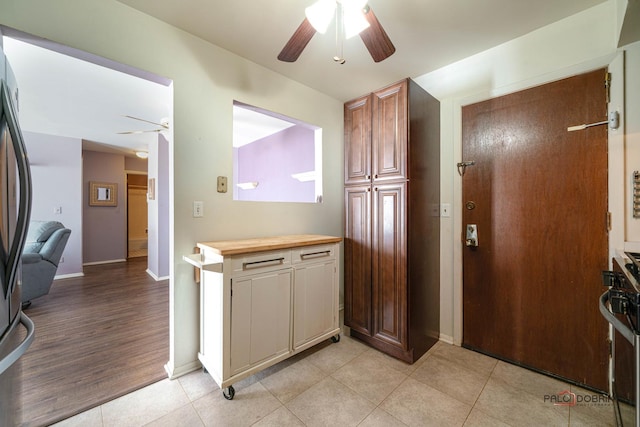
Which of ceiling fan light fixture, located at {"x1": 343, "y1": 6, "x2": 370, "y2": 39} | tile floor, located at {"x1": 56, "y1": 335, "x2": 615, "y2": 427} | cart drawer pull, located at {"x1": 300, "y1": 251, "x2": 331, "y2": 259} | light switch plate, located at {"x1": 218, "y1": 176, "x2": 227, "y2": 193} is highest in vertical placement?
ceiling fan light fixture, located at {"x1": 343, "y1": 6, "x2": 370, "y2": 39}

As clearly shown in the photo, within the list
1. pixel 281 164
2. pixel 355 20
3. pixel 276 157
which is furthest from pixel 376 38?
pixel 276 157

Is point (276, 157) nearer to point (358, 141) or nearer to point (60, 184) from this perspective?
point (358, 141)

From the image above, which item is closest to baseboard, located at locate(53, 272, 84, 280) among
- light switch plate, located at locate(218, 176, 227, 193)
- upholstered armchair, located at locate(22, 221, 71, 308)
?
upholstered armchair, located at locate(22, 221, 71, 308)

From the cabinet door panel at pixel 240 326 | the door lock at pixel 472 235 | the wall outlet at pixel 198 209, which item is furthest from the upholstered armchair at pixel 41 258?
the door lock at pixel 472 235

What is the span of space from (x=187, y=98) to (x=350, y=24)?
1189mm

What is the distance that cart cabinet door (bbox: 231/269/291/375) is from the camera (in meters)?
1.56

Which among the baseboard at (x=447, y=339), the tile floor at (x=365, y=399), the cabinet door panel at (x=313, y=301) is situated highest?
the cabinet door panel at (x=313, y=301)

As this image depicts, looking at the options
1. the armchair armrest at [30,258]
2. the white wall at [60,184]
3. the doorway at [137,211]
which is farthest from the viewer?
the doorway at [137,211]

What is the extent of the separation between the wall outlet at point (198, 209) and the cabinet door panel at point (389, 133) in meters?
1.39

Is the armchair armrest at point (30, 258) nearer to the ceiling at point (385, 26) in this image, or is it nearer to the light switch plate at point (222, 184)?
the light switch plate at point (222, 184)

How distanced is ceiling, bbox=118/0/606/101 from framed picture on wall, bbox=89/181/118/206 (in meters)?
5.48

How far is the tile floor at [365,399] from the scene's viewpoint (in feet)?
4.54

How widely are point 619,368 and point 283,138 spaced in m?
3.97

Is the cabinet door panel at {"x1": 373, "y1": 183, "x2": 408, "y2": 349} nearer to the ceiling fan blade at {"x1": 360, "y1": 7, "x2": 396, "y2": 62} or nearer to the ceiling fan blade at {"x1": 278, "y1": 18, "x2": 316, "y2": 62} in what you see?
the ceiling fan blade at {"x1": 360, "y1": 7, "x2": 396, "y2": 62}
